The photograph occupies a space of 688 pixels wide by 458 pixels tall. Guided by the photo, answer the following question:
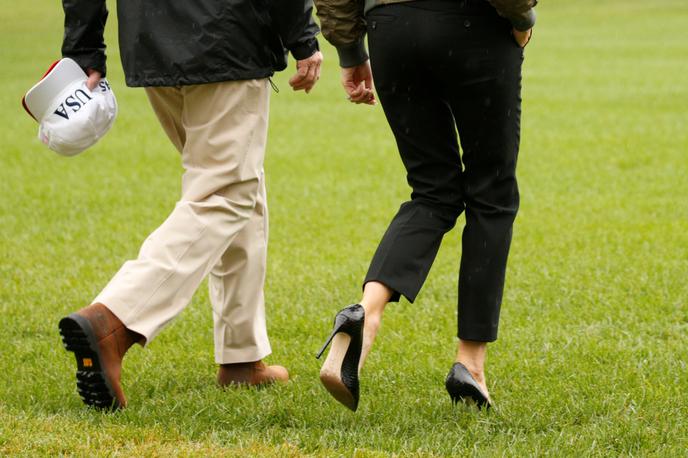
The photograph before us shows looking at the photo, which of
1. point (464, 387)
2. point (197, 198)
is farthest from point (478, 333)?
point (197, 198)

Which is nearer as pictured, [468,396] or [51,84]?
[468,396]

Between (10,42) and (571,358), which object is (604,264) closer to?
(571,358)

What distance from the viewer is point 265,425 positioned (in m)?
4.11

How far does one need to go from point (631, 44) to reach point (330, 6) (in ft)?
87.4

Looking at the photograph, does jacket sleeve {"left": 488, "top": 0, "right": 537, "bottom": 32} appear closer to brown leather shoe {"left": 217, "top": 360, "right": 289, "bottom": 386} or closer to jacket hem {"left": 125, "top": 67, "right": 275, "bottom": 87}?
jacket hem {"left": 125, "top": 67, "right": 275, "bottom": 87}

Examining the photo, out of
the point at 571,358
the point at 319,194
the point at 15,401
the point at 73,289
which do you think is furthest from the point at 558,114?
the point at 15,401

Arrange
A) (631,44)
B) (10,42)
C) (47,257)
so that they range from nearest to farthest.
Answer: (47,257) → (631,44) → (10,42)

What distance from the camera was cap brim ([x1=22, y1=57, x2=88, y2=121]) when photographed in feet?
14.4

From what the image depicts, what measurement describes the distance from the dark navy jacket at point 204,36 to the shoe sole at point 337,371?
104cm

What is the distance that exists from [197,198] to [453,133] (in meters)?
0.93

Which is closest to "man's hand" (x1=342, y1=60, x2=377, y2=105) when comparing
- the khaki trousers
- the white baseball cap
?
the khaki trousers

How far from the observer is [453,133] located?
4211mm

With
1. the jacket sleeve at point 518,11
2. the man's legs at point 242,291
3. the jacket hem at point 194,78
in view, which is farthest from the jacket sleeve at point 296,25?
the jacket sleeve at point 518,11

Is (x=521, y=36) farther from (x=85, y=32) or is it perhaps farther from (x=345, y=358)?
(x=85, y=32)
